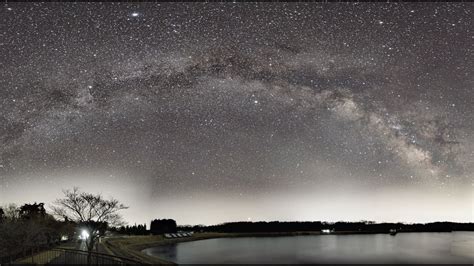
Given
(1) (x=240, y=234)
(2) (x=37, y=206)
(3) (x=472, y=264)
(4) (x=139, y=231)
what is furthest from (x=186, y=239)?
(3) (x=472, y=264)

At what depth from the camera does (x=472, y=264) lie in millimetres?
68875

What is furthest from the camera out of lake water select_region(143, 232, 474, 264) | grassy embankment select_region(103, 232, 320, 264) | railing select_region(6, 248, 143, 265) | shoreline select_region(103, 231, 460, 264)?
Answer: lake water select_region(143, 232, 474, 264)

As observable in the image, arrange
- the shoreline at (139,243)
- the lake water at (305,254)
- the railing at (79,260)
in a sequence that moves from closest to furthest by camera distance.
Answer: the railing at (79,260), the shoreline at (139,243), the lake water at (305,254)

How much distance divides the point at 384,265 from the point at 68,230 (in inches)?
2375

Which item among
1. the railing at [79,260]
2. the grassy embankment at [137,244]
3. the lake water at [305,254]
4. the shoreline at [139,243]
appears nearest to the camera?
the railing at [79,260]

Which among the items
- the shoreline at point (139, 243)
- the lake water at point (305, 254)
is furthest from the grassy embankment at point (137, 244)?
the lake water at point (305, 254)

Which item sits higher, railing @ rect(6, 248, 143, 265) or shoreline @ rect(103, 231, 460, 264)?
railing @ rect(6, 248, 143, 265)

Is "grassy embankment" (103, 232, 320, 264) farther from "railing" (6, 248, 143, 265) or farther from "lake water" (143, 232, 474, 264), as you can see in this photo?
"railing" (6, 248, 143, 265)

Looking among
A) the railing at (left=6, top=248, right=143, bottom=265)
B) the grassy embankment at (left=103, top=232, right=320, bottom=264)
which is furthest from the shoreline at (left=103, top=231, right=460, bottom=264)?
the railing at (left=6, top=248, right=143, bottom=265)

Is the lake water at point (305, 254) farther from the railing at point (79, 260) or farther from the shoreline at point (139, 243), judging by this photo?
the railing at point (79, 260)

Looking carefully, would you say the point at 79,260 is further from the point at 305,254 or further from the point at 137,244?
the point at 305,254

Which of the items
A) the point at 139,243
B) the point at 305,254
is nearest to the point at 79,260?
the point at 139,243

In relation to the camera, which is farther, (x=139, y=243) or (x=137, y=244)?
(x=139, y=243)

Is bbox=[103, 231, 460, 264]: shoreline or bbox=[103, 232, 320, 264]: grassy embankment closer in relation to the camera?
bbox=[103, 232, 320, 264]: grassy embankment
